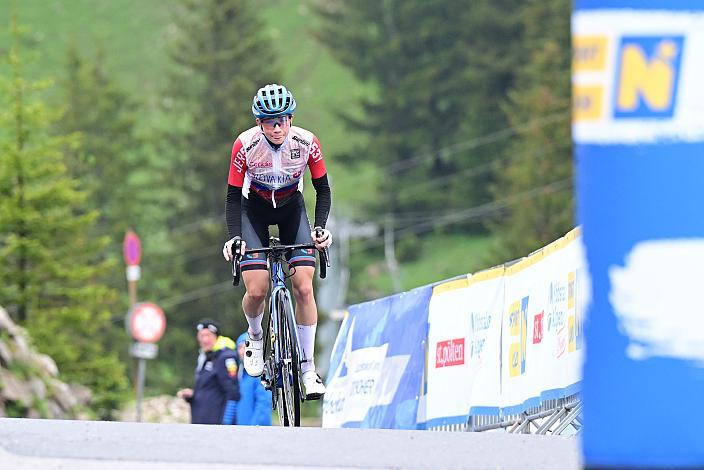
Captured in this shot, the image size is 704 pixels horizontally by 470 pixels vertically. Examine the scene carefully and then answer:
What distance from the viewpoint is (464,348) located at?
43.2 feet

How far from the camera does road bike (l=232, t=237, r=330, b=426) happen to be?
10656 mm

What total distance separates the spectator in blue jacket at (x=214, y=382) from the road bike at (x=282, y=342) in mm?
4964

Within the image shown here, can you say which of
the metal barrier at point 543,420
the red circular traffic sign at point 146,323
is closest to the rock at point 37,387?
the metal barrier at point 543,420

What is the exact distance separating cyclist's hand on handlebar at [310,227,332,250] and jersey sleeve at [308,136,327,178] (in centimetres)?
41

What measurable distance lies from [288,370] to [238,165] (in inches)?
54.5

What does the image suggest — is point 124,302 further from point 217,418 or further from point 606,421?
point 606,421

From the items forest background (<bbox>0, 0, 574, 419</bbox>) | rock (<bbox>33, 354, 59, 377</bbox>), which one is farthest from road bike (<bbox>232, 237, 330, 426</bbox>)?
forest background (<bbox>0, 0, 574, 419</bbox>)

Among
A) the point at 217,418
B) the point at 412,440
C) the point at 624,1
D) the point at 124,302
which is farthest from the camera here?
the point at 124,302

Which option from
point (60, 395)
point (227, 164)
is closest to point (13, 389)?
point (60, 395)

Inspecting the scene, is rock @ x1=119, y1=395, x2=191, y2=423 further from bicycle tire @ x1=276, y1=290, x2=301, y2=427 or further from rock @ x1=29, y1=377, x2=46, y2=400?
bicycle tire @ x1=276, y1=290, x2=301, y2=427

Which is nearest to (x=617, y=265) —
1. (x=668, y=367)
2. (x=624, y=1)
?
(x=668, y=367)

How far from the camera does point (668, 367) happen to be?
4.05 metres

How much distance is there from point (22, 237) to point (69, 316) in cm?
258

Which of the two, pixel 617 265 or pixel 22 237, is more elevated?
pixel 22 237
